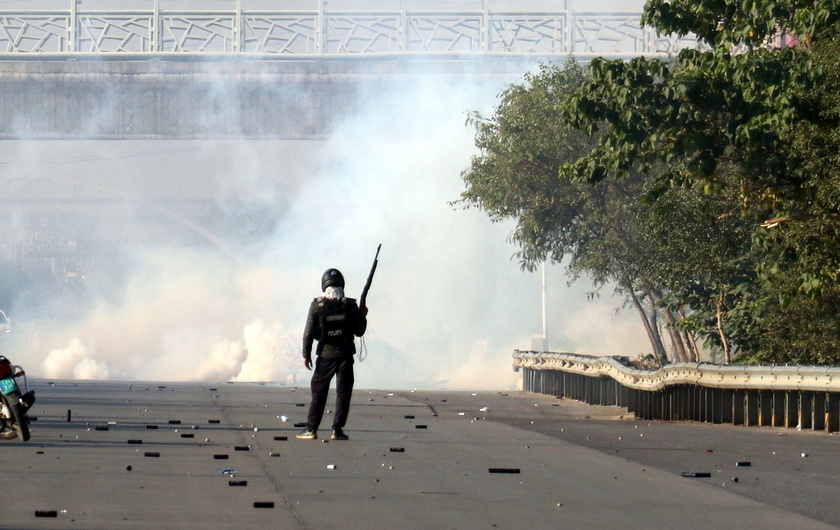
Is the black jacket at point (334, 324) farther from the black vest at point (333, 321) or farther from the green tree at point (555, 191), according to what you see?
the green tree at point (555, 191)

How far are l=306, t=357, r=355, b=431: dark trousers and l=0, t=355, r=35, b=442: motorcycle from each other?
2746 mm

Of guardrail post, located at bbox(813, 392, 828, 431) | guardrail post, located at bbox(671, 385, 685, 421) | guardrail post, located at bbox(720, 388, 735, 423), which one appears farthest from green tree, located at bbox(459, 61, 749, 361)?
guardrail post, located at bbox(813, 392, 828, 431)

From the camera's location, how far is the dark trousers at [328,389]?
15031 millimetres

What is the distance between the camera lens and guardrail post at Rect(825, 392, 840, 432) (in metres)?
17.5

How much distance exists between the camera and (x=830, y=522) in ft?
28.2

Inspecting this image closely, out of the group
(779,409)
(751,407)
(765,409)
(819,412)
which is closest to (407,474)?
(819,412)

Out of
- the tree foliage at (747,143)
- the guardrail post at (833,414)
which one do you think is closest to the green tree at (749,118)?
the tree foliage at (747,143)

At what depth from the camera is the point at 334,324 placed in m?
15.4

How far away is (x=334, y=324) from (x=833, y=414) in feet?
19.5

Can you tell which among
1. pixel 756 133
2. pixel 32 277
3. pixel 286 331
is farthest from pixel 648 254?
pixel 32 277

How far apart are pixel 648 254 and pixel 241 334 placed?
30.2m

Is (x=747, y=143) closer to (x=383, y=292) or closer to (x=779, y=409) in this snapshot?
(x=779, y=409)

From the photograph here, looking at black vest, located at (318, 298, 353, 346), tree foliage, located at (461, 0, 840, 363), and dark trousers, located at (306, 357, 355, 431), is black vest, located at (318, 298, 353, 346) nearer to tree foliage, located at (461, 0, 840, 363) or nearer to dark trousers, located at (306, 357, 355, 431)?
dark trousers, located at (306, 357, 355, 431)

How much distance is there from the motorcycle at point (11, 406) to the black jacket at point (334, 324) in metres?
2.94
